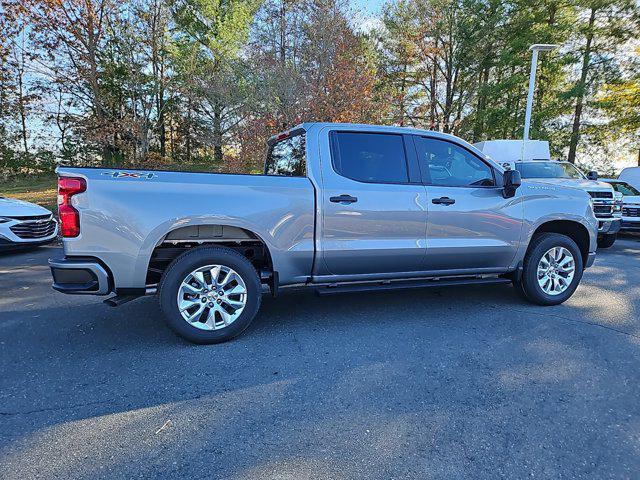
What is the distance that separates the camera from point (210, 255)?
3.61 metres

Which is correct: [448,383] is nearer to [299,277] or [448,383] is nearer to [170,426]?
[299,277]

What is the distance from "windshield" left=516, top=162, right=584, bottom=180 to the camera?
10.3 metres

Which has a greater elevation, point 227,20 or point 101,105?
point 227,20

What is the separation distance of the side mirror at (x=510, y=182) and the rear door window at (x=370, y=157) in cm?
111

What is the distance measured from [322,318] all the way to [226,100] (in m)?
11.4

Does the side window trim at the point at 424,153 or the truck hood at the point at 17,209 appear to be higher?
the side window trim at the point at 424,153

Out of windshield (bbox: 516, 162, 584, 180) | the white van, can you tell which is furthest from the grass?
the white van

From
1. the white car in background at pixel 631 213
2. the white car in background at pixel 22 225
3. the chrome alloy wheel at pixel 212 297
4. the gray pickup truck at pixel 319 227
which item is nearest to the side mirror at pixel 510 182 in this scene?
the gray pickup truck at pixel 319 227

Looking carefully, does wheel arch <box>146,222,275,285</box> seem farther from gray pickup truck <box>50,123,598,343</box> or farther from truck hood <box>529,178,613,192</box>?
truck hood <box>529,178,613,192</box>

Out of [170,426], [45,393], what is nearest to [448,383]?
[170,426]

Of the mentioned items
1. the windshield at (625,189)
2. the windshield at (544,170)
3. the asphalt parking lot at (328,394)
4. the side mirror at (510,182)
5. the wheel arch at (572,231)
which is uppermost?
the windshield at (544,170)

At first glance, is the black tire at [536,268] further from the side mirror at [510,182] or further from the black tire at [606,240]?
the black tire at [606,240]

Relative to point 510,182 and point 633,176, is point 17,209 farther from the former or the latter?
point 633,176

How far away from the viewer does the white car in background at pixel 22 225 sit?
7.46 meters
